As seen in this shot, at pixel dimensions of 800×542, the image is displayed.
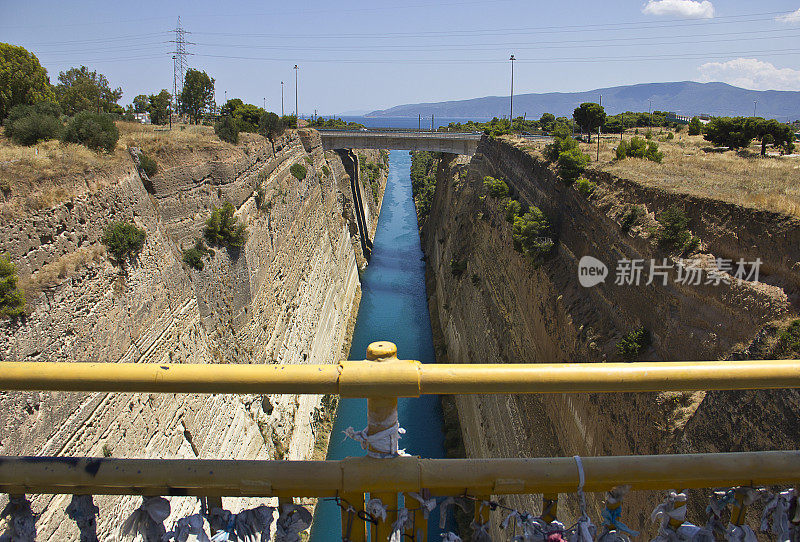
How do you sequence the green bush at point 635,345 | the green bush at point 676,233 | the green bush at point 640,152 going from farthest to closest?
the green bush at point 640,152 → the green bush at point 635,345 → the green bush at point 676,233

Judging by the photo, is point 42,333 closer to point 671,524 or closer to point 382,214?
point 671,524

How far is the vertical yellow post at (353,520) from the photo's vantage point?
212 cm

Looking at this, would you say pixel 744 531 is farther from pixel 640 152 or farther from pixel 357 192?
pixel 357 192

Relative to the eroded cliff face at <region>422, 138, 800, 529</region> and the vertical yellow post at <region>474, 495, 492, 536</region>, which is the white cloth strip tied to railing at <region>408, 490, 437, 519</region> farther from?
the eroded cliff face at <region>422, 138, 800, 529</region>

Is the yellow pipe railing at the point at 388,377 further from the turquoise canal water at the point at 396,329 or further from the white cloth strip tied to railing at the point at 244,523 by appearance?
the turquoise canal water at the point at 396,329

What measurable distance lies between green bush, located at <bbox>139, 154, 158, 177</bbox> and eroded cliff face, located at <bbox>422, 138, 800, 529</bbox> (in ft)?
32.8

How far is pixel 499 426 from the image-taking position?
14.2 m

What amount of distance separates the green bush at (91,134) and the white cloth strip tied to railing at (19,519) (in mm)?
10379

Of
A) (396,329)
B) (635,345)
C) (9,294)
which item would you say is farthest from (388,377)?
(396,329)

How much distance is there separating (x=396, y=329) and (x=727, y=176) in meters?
18.7

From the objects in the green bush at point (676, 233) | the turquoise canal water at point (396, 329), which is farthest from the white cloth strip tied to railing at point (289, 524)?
the green bush at point (676, 233)

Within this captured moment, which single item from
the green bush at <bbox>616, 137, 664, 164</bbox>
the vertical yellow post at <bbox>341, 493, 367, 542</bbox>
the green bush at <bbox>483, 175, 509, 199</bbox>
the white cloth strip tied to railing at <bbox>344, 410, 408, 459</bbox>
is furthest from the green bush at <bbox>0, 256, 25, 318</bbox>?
the green bush at <bbox>483, 175, 509, 199</bbox>

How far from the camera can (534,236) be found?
566 inches

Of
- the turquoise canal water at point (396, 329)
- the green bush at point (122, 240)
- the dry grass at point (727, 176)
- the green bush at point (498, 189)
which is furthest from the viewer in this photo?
the green bush at point (498, 189)
